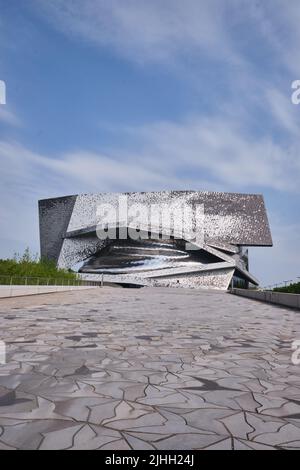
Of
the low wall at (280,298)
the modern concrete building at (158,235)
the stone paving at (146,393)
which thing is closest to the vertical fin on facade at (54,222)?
the modern concrete building at (158,235)

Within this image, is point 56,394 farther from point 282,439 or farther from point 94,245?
point 94,245

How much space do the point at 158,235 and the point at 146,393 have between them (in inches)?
2038

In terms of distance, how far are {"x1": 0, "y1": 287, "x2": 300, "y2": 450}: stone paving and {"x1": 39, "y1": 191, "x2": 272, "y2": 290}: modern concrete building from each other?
44902 millimetres

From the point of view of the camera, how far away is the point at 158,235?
181 feet

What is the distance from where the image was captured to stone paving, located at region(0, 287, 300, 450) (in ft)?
8.07

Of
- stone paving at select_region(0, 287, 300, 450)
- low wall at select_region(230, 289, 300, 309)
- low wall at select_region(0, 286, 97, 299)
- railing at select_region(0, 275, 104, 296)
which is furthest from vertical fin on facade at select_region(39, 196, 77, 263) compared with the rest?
stone paving at select_region(0, 287, 300, 450)

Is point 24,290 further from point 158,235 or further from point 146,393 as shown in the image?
point 158,235

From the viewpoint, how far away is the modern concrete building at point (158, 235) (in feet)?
173

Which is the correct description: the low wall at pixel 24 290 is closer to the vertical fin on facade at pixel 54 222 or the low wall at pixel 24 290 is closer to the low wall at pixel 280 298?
the low wall at pixel 280 298

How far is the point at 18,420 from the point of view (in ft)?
8.82

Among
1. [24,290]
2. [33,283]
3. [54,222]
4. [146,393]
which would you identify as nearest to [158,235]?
[54,222]

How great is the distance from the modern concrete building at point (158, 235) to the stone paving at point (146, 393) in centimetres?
4490

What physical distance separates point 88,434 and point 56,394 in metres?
0.92
